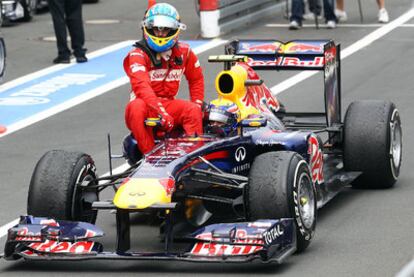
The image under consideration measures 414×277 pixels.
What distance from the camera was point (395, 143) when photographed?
491 inches

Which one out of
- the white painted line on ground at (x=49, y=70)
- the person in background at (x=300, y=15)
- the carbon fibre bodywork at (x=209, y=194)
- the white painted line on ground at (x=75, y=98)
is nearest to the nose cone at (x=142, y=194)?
the carbon fibre bodywork at (x=209, y=194)

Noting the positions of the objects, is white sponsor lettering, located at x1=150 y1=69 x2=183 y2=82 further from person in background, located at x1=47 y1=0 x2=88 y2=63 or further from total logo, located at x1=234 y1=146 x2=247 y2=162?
person in background, located at x1=47 y1=0 x2=88 y2=63

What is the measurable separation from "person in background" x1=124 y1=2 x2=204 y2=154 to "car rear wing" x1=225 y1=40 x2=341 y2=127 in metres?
1.29

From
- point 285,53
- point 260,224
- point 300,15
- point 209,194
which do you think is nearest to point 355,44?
point 300,15

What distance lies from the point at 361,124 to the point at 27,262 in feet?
11.5

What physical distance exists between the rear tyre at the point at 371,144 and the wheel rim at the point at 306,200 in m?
1.78

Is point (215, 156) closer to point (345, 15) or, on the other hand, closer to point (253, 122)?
point (253, 122)

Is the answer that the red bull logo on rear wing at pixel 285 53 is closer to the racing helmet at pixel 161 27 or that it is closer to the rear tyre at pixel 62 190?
the racing helmet at pixel 161 27

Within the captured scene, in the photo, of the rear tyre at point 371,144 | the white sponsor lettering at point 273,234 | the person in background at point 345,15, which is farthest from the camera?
the person in background at point 345,15

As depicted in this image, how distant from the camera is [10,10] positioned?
2473 cm

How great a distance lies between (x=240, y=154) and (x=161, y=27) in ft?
4.15

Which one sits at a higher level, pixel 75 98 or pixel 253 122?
pixel 253 122

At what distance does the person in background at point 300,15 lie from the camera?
2295cm

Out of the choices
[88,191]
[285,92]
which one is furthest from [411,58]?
[88,191]
